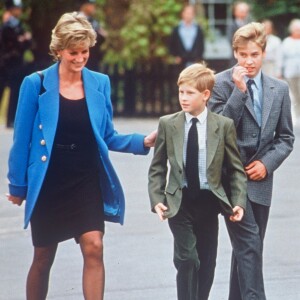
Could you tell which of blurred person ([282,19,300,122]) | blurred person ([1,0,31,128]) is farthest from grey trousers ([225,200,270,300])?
blurred person ([1,0,31,128])

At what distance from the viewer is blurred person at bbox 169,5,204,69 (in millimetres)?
22656

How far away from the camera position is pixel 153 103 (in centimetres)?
2331

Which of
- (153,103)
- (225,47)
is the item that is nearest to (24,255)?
(153,103)

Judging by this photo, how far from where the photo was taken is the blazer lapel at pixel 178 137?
22.2ft

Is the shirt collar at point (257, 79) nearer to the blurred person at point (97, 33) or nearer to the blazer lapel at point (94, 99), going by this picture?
the blazer lapel at point (94, 99)

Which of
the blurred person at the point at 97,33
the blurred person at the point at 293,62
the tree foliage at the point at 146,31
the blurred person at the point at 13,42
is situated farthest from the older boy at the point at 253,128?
the tree foliage at the point at 146,31

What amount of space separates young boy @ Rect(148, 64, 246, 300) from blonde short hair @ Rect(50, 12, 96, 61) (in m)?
0.53

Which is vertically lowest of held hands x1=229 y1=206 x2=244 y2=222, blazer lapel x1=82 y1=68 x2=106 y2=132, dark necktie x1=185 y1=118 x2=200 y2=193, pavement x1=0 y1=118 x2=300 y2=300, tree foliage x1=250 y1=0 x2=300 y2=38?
tree foliage x1=250 y1=0 x2=300 y2=38

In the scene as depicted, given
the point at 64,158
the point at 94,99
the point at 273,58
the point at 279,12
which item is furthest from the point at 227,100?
the point at 279,12

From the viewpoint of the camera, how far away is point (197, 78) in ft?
22.2

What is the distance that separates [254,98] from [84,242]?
3.93 feet

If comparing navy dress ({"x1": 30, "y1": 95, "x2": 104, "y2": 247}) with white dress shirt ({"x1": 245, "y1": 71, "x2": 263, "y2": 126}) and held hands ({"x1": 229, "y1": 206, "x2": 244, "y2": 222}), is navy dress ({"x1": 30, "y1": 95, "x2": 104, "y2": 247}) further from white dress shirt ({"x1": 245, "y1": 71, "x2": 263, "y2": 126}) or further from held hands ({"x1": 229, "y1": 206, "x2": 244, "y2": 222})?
white dress shirt ({"x1": 245, "y1": 71, "x2": 263, "y2": 126})

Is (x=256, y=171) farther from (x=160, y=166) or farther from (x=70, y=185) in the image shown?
(x=70, y=185)

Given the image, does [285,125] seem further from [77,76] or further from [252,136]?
[77,76]
